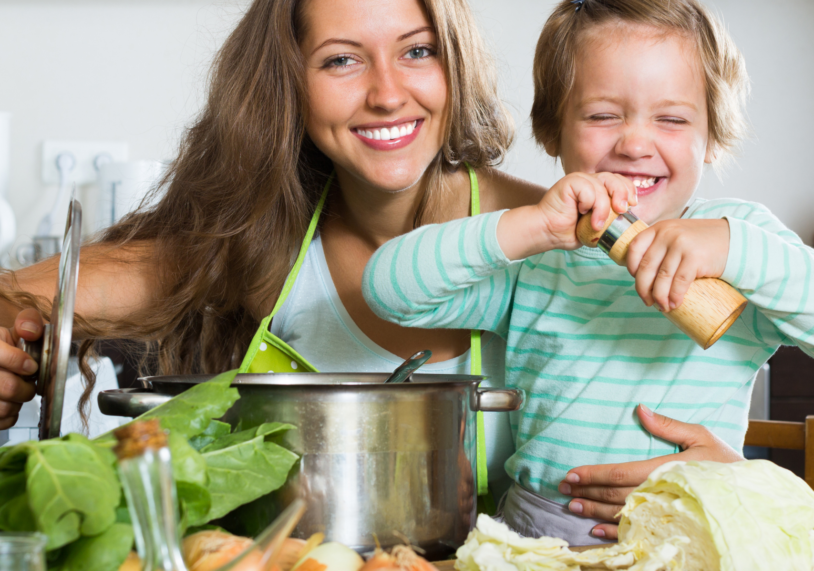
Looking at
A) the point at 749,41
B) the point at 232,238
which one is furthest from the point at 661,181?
the point at 749,41

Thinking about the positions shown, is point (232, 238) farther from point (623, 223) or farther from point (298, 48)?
point (623, 223)

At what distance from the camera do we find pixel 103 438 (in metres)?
0.46

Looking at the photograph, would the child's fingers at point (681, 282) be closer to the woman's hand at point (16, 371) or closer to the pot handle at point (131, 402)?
the pot handle at point (131, 402)

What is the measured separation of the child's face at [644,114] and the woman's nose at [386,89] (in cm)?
24

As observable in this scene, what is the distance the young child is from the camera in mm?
812

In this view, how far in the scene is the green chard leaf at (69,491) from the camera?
36 centimetres

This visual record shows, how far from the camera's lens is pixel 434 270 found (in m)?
0.83

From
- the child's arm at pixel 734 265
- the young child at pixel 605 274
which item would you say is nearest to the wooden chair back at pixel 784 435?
the young child at pixel 605 274

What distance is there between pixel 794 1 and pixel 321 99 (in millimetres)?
2743

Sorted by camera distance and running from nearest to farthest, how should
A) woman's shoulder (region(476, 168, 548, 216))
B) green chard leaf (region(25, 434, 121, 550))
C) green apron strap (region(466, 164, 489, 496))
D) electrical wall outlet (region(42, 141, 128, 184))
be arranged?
green chard leaf (region(25, 434, 121, 550)) → green apron strap (region(466, 164, 489, 496)) → woman's shoulder (region(476, 168, 548, 216)) → electrical wall outlet (region(42, 141, 128, 184))

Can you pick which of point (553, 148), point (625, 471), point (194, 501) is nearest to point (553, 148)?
point (553, 148)

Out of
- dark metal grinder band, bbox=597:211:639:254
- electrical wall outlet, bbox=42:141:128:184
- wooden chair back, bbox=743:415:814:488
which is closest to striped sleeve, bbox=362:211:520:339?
dark metal grinder band, bbox=597:211:639:254

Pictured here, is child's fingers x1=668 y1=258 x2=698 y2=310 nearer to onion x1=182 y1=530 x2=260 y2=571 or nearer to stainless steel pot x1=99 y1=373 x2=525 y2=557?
stainless steel pot x1=99 y1=373 x2=525 y2=557

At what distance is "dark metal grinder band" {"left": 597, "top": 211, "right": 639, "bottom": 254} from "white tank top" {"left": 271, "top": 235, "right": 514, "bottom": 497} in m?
0.33
